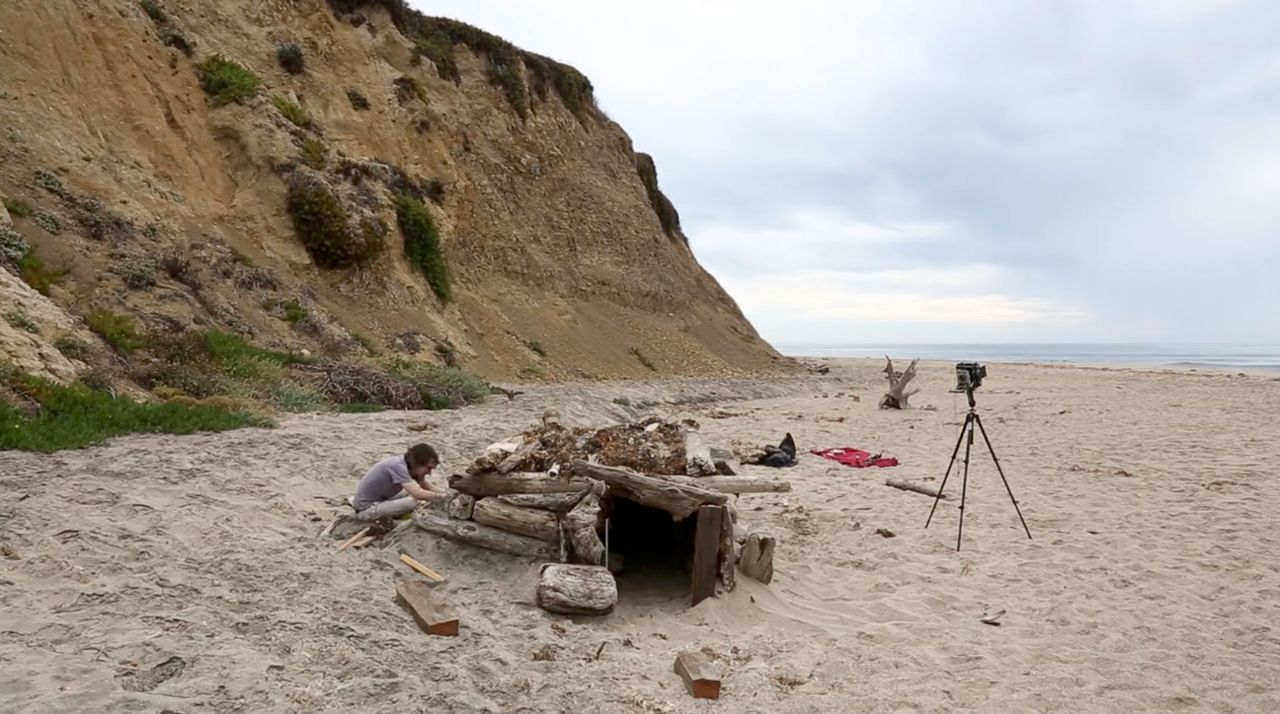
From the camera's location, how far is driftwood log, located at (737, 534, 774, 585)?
Result: 6.30m

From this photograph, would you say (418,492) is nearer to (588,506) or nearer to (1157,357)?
(588,506)

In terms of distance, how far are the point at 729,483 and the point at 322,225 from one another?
16300mm

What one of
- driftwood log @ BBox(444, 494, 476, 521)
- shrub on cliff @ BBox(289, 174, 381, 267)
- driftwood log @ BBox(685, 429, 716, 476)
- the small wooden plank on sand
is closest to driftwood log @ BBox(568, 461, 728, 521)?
driftwood log @ BBox(685, 429, 716, 476)

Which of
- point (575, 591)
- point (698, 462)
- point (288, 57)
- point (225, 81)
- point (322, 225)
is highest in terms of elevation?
point (288, 57)

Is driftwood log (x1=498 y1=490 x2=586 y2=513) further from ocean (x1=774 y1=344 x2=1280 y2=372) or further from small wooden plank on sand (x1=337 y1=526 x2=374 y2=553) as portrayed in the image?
ocean (x1=774 y1=344 x2=1280 y2=372)

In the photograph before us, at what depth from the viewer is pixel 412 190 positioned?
23.6 meters

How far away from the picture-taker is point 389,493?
6.79 meters

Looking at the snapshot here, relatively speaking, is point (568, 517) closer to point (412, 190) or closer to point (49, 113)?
point (49, 113)

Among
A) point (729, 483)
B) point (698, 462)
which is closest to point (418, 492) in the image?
point (698, 462)

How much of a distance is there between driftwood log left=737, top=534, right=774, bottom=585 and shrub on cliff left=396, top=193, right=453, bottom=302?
17.7 metres

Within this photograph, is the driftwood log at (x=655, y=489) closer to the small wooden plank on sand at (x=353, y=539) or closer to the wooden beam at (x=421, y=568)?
the wooden beam at (x=421, y=568)

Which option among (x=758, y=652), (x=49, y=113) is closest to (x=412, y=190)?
(x=49, y=113)

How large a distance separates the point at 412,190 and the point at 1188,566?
21745 mm

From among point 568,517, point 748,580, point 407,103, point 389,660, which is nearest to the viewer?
point 389,660
